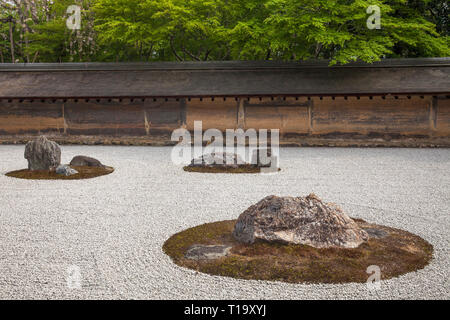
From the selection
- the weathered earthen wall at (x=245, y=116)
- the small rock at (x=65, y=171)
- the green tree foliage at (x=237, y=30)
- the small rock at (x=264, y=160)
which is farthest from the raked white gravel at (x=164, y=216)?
the green tree foliage at (x=237, y=30)

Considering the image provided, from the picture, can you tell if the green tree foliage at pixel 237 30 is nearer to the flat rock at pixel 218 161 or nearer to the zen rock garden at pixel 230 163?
the zen rock garden at pixel 230 163

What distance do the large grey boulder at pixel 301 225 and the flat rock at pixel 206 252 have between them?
1.04ft

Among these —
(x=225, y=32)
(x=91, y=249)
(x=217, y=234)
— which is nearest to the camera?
(x=91, y=249)

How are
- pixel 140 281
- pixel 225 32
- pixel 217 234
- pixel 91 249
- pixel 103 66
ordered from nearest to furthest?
1. pixel 140 281
2. pixel 91 249
3. pixel 217 234
4. pixel 103 66
5. pixel 225 32

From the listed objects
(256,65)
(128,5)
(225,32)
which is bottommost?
(256,65)

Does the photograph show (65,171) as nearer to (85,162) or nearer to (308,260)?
(85,162)

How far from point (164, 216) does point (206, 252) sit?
193 centimetres

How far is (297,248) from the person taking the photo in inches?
195

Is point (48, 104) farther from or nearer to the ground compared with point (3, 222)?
farther from the ground

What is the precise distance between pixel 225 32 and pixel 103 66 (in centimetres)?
569

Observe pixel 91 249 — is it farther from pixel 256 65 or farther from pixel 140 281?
pixel 256 65

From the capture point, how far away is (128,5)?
68.7 feet

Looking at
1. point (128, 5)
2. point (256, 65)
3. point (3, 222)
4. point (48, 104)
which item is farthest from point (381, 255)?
point (128, 5)

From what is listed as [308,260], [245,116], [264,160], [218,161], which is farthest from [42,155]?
[245,116]
